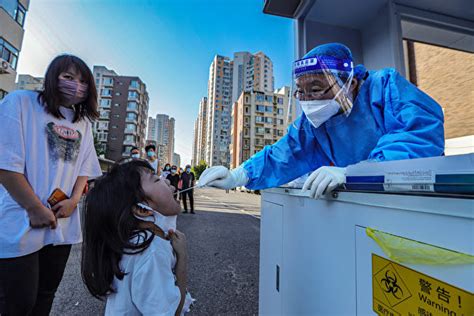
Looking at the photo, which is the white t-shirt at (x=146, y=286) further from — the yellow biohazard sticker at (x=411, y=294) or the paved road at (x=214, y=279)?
the paved road at (x=214, y=279)

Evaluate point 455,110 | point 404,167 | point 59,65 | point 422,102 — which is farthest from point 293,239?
point 455,110

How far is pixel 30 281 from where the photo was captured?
3.21ft

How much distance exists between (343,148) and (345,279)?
76 cm

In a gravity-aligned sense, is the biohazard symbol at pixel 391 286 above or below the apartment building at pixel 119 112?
below

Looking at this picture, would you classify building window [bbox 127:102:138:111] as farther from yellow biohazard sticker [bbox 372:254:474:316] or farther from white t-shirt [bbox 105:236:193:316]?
yellow biohazard sticker [bbox 372:254:474:316]

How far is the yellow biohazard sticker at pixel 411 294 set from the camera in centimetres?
42

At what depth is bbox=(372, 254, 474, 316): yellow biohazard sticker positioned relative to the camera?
0.42 metres

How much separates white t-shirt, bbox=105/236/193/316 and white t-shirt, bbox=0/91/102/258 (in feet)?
1.31

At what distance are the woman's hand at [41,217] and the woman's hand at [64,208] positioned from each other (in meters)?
0.04

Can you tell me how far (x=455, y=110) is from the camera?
4.28m

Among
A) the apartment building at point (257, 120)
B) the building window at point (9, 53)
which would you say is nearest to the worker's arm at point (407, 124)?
the building window at point (9, 53)

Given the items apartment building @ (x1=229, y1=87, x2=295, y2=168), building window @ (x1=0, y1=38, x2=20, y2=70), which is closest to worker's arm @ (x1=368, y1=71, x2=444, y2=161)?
building window @ (x1=0, y1=38, x2=20, y2=70)

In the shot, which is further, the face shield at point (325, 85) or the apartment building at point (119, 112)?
the apartment building at point (119, 112)

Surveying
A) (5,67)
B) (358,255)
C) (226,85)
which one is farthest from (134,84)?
(358,255)
